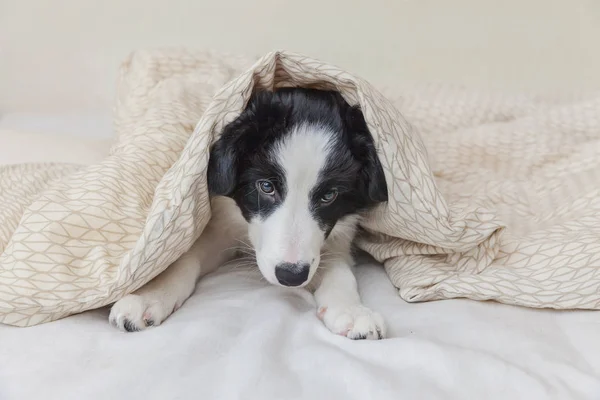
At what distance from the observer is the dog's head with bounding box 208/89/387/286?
1.50 meters

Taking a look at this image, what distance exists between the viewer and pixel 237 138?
5.04ft

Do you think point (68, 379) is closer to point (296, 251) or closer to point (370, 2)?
point (296, 251)

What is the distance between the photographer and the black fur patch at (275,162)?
1.54 metres

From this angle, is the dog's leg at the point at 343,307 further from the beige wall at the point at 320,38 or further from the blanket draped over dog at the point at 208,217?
the beige wall at the point at 320,38

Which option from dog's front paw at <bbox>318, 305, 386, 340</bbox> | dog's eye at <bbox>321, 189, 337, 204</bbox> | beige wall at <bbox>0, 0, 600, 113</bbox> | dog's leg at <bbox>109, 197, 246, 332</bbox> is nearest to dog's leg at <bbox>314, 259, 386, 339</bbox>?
dog's front paw at <bbox>318, 305, 386, 340</bbox>

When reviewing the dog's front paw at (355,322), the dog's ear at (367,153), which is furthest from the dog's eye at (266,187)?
the dog's front paw at (355,322)

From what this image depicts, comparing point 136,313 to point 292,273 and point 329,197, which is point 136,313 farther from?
point 329,197

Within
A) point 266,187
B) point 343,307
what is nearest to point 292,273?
point 343,307

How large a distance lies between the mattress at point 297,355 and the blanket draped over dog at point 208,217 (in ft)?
0.26

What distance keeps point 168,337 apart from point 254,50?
2292 mm

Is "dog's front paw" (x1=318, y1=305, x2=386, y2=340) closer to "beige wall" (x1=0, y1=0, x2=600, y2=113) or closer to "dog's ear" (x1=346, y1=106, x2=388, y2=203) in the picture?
"dog's ear" (x1=346, y1=106, x2=388, y2=203)

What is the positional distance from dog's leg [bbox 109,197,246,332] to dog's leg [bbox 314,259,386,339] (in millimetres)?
343

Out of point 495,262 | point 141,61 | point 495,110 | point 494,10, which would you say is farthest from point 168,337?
point 494,10

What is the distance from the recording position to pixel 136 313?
1.37 m
